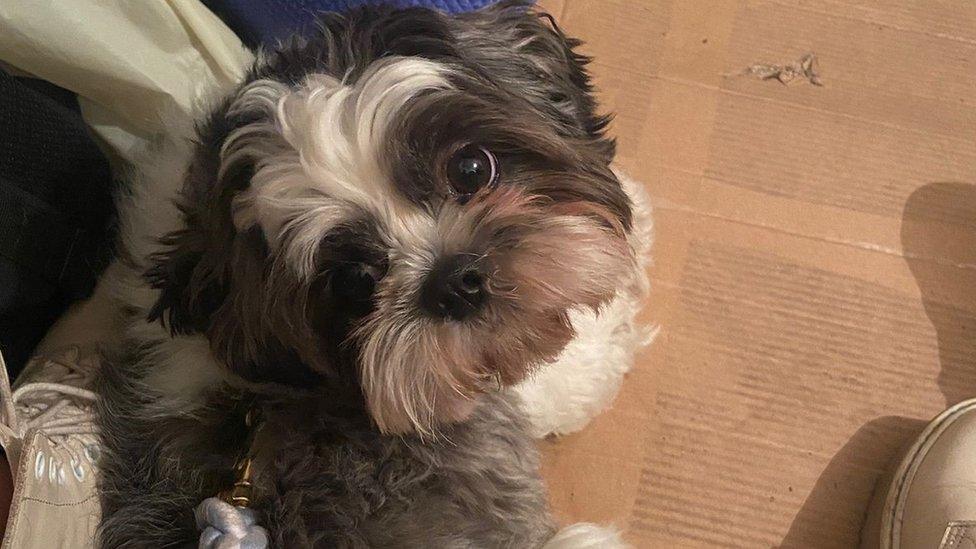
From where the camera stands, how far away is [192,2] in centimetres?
171

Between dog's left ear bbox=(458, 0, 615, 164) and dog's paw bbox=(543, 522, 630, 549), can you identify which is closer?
dog's left ear bbox=(458, 0, 615, 164)

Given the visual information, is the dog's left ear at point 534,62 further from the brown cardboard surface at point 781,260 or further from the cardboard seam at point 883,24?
the cardboard seam at point 883,24

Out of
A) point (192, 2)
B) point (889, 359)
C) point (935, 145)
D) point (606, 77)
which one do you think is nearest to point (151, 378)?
point (192, 2)

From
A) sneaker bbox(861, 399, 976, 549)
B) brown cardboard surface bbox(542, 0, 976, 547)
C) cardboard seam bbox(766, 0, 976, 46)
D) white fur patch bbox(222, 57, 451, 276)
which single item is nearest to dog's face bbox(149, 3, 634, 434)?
white fur patch bbox(222, 57, 451, 276)

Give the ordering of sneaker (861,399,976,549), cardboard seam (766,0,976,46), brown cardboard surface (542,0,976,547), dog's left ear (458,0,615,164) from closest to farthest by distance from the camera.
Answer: dog's left ear (458,0,615,164), sneaker (861,399,976,549), brown cardboard surface (542,0,976,547), cardboard seam (766,0,976,46)

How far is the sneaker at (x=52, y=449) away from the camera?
100cm

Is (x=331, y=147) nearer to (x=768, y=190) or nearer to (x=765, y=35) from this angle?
(x=768, y=190)

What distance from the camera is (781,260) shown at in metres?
1.92

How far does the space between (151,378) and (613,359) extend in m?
0.91

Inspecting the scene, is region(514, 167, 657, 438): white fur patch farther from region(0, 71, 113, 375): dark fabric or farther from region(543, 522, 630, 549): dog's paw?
region(0, 71, 113, 375): dark fabric

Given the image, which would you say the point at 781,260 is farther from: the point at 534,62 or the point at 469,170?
the point at 469,170

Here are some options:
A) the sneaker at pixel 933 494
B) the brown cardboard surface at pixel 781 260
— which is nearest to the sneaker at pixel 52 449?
the brown cardboard surface at pixel 781 260

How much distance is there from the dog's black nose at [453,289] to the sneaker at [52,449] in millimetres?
512

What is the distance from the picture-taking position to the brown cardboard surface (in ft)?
5.82
